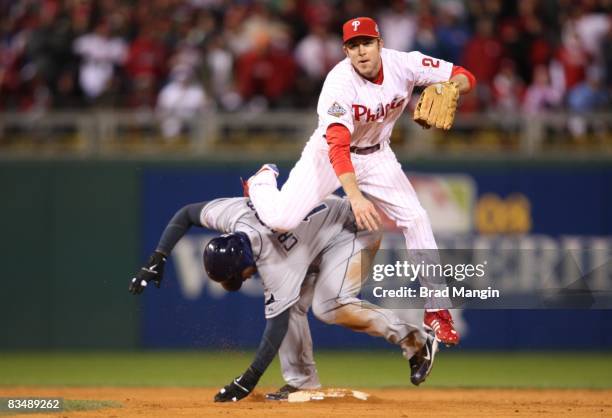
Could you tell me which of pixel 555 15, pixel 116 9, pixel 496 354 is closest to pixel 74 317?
pixel 116 9

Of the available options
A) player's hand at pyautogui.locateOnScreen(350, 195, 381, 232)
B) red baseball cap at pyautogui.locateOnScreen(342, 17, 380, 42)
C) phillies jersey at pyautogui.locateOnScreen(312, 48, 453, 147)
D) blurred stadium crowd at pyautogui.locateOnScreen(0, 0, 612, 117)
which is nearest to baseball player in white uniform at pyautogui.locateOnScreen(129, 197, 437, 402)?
phillies jersey at pyautogui.locateOnScreen(312, 48, 453, 147)

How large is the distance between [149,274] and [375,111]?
1.99 m

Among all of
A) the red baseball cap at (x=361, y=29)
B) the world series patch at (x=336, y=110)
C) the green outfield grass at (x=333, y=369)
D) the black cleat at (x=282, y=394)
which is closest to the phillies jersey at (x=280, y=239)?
the black cleat at (x=282, y=394)

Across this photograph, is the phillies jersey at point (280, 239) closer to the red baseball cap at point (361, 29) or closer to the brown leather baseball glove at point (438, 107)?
the brown leather baseball glove at point (438, 107)

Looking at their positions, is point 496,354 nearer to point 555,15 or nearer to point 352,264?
point 555,15

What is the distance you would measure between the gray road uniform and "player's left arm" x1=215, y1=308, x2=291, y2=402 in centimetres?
7

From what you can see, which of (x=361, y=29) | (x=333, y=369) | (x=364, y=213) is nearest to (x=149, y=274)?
(x=364, y=213)

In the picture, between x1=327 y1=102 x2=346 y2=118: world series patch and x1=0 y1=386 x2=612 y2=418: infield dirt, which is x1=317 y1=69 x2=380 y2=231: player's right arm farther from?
x1=0 y1=386 x2=612 y2=418: infield dirt

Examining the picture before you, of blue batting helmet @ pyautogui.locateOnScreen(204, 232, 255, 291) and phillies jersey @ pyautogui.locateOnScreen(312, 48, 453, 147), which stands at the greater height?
phillies jersey @ pyautogui.locateOnScreen(312, 48, 453, 147)

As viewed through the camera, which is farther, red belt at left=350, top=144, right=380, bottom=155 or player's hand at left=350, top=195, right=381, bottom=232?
red belt at left=350, top=144, right=380, bottom=155

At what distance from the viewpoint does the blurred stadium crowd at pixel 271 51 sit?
1344 centimetres

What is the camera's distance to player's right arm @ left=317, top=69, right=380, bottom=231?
7.48 metres

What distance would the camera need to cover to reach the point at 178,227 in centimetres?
813

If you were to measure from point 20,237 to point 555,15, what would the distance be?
24.0 feet
